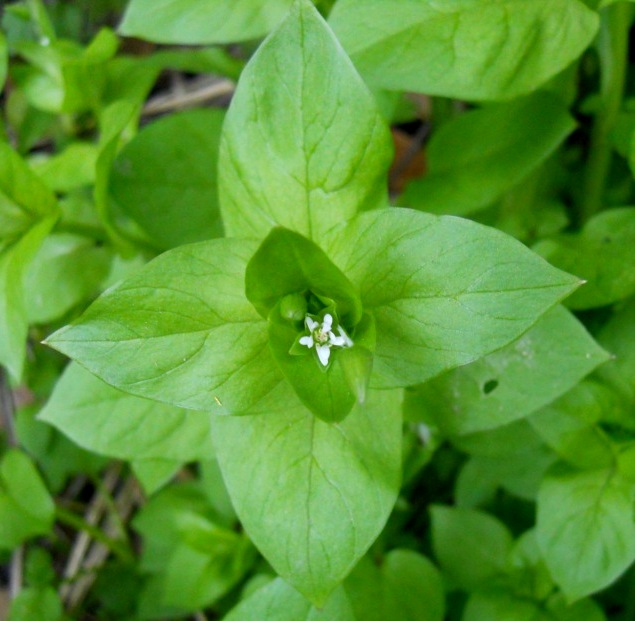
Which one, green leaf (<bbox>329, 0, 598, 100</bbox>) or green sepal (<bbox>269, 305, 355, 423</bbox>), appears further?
green leaf (<bbox>329, 0, 598, 100</bbox>)

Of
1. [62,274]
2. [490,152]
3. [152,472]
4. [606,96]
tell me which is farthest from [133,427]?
[606,96]

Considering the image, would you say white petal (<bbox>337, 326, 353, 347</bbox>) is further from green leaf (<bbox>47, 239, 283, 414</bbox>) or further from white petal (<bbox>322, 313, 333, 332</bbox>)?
green leaf (<bbox>47, 239, 283, 414</bbox>)

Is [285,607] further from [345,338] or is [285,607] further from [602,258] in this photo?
[602,258]

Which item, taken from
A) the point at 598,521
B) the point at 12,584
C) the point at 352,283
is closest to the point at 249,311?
the point at 352,283

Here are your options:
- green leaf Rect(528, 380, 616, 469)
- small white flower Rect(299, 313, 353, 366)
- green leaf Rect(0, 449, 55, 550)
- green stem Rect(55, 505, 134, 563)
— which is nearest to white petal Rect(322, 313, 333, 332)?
small white flower Rect(299, 313, 353, 366)

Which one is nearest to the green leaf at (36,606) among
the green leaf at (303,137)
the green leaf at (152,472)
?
the green leaf at (152,472)

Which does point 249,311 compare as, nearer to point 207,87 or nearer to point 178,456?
point 178,456
